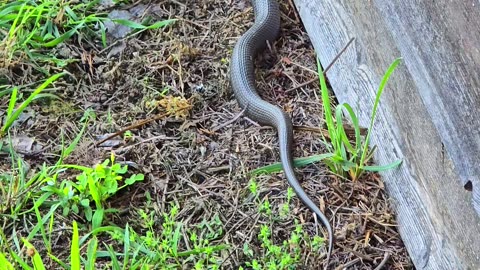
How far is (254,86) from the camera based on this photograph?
3.24m

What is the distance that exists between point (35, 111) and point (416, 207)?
174cm

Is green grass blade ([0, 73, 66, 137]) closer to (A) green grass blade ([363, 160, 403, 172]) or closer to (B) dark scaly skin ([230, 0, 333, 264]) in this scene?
(B) dark scaly skin ([230, 0, 333, 264])

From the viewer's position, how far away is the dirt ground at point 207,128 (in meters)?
2.70

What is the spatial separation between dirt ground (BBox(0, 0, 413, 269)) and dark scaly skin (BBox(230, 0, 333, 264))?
0.16 ft

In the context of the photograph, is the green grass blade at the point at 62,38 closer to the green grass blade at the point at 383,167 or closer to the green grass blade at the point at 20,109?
the green grass blade at the point at 20,109

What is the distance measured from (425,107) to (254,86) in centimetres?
112

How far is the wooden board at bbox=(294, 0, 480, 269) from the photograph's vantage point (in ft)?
6.46

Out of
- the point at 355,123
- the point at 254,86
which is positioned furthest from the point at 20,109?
the point at 355,123

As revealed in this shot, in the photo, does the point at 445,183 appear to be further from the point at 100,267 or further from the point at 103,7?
the point at 103,7

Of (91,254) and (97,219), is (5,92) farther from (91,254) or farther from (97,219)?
(91,254)

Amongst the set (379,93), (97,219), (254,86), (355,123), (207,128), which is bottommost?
(97,219)

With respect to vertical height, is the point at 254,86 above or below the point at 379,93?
below

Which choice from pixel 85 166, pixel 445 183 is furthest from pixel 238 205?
pixel 445 183

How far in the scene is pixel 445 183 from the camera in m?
2.23
